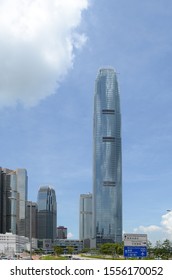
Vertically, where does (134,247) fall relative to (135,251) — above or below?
above

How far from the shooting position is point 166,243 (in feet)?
466

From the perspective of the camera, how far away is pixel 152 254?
5640 inches

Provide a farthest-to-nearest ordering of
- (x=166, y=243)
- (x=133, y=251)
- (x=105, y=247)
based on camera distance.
Answer: (x=105, y=247), (x=166, y=243), (x=133, y=251)
